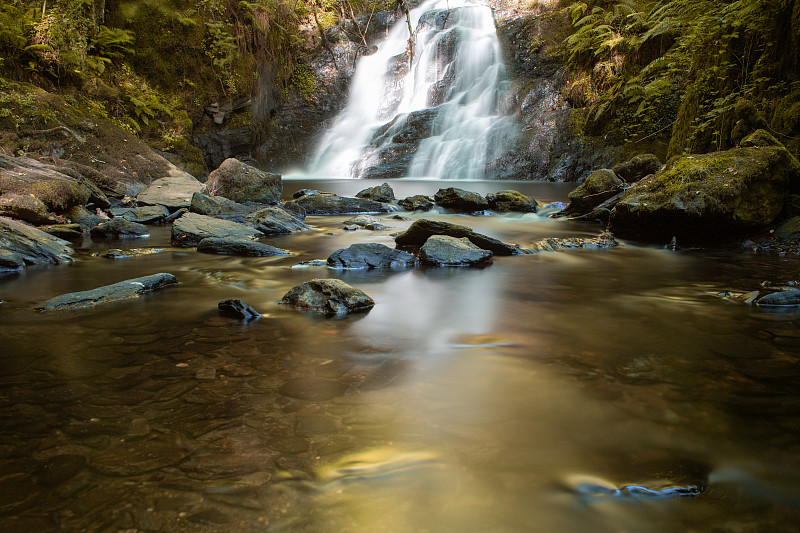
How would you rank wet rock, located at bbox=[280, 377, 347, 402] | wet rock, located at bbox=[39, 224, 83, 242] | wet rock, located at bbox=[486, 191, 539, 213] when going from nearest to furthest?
wet rock, located at bbox=[280, 377, 347, 402], wet rock, located at bbox=[39, 224, 83, 242], wet rock, located at bbox=[486, 191, 539, 213]

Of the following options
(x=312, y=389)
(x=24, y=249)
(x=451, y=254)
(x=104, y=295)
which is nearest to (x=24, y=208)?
(x=24, y=249)

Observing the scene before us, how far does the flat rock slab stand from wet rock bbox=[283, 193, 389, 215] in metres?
6.30

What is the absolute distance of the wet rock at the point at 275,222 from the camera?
806 cm

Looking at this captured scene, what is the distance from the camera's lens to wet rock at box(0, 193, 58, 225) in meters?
6.65

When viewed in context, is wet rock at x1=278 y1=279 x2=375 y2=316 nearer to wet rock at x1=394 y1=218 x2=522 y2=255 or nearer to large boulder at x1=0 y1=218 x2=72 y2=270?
wet rock at x1=394 y1=218 x2=522 y2=255

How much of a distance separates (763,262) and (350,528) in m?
5.90

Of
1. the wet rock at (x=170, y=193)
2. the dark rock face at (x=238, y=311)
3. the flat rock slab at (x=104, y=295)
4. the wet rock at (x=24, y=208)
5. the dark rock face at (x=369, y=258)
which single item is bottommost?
the dark rock face at (x=238, y=311)

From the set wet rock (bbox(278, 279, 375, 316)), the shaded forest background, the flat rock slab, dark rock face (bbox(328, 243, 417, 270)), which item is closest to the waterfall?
the shaded forest background

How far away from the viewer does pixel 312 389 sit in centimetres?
240

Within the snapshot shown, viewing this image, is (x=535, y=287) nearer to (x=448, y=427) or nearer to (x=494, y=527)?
(x=448, y=427)

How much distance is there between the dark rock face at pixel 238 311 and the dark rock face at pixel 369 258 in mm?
1955

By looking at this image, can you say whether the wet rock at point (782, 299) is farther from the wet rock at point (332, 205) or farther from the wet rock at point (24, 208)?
the wet rock at point (24, 208)

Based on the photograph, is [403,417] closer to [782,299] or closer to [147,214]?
[782,299]

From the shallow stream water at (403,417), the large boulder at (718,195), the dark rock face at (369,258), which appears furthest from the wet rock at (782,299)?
the dark rock face at (369,258)
